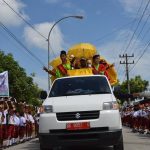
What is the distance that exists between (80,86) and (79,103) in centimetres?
140

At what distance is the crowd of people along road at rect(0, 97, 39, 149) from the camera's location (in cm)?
1664

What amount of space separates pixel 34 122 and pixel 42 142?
12.1 meters

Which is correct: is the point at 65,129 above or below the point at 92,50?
below

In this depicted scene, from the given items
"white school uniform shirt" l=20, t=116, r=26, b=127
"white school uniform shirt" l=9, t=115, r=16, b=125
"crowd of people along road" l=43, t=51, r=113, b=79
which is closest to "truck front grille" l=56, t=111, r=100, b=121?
"crowd of people along road" l=43, t=51, r=113, b=79

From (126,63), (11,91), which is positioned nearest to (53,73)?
(11,91)

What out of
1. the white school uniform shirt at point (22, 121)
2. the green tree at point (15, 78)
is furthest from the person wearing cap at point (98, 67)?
the green tree at point (15, 78)

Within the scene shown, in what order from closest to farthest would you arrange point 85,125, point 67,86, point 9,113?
point 85,125 < point 67,86 < point 9,113

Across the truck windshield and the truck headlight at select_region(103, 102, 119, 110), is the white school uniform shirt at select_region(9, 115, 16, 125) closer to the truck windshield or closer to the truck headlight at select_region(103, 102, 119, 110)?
the truck windshield

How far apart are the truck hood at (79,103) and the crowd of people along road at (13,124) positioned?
5.27m

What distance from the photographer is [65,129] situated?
35.7ft

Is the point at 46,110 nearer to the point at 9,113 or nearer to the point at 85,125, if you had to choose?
the point at 85,125

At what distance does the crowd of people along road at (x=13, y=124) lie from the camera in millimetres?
16641

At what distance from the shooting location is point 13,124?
58.4 feet

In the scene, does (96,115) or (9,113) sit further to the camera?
(9,113)
